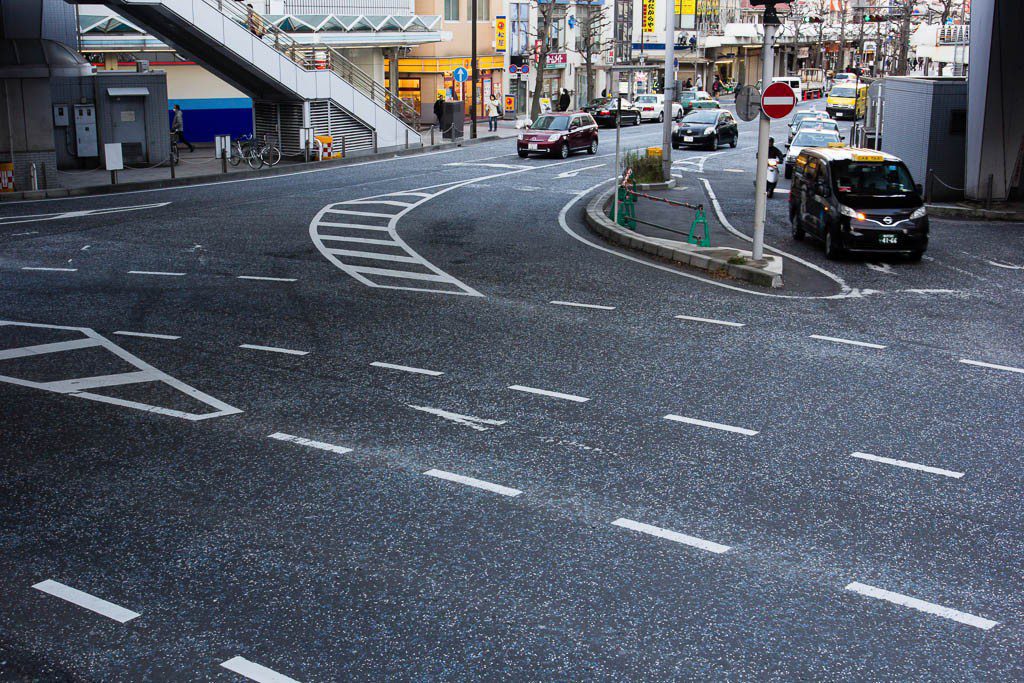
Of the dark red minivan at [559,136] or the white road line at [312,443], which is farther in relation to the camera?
the dark red minivan at [559,136]

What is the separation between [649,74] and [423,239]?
8587cm

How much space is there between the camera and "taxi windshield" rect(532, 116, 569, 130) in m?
43.1

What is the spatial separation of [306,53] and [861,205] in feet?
88.1

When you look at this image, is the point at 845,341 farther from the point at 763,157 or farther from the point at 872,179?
the point at 872,179

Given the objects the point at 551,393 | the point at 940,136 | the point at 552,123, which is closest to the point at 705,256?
the point at 551,393

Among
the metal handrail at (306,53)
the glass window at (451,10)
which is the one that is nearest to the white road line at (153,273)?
the metal handrail at (306,53)

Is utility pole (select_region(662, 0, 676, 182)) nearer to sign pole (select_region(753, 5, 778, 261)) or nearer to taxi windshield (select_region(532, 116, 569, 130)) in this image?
taxi windshield (select_region(532, 116, 569, 130))

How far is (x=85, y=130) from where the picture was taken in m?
34.2

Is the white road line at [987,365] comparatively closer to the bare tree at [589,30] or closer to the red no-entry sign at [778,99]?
the red no-entry sign at [778,99]

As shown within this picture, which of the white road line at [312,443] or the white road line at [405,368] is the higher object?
the white road line at [405,368]

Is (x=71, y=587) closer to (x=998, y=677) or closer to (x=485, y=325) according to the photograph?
(x=998, y=677)

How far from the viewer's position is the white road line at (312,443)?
30.5ft

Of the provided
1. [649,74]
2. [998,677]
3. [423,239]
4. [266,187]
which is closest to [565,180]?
[266,187]

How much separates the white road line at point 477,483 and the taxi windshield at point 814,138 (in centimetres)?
3112
